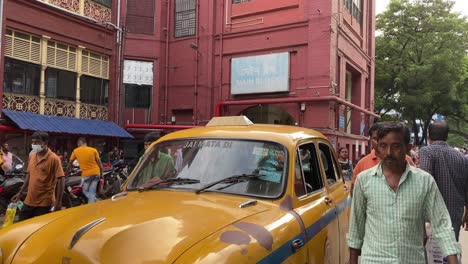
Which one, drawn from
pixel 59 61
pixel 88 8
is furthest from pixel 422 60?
pixel 59 61

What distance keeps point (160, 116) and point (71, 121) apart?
5063 mm

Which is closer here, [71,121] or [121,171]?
[121,171]

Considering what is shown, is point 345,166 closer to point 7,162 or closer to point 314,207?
point 314,207

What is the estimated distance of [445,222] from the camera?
238 centimetres

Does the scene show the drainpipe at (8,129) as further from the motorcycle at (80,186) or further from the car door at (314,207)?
the car door at (314,207)

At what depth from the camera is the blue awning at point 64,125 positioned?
14758mm

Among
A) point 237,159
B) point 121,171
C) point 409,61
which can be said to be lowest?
point 121,171

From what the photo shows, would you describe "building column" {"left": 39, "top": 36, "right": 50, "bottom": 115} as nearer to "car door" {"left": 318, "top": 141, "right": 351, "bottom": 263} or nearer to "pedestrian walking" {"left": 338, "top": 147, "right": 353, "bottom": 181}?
"pedestrian walking" {"left": 338, "top": 147, "right": 353, "bottom": 181}

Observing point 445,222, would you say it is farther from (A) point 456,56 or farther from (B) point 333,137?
(A) point 456,56

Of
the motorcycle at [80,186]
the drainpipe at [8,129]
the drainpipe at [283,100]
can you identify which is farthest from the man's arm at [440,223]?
the drainpipe at [283,100]

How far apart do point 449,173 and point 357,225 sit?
201 centimetres

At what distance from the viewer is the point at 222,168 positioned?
11.3 ft

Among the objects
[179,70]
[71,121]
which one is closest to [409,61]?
[179,70]

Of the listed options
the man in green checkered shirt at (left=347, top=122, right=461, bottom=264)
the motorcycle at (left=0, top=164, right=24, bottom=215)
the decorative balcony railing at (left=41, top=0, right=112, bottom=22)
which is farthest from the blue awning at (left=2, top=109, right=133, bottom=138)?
the man in green checkered shirt at (left=347, top=122, right=461, bottom=264)
